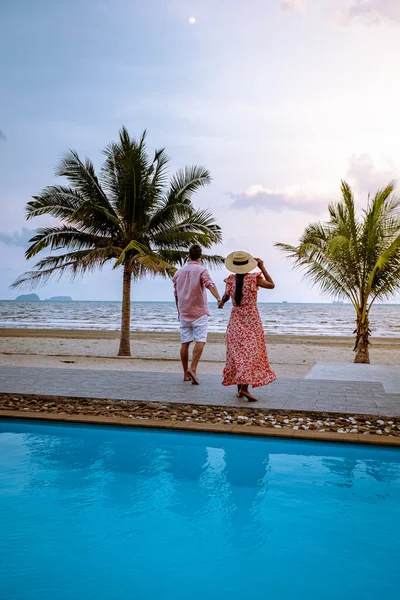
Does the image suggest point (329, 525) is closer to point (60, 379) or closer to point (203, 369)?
point (60, 379)

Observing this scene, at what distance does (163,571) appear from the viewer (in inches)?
133

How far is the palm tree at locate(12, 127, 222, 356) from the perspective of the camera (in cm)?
1583

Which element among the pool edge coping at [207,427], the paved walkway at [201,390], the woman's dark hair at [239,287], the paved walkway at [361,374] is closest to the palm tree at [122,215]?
the paved walkway at [361,374]

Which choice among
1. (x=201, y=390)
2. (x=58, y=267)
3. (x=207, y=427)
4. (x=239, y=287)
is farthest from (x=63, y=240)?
(x=207, y=427)

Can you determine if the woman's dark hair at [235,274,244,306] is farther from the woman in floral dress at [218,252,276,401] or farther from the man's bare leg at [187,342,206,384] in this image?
the man's bare leg at [187,342,206,384]

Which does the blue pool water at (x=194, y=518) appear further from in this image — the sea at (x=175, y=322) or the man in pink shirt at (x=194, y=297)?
the sea at (x=175, y=322)

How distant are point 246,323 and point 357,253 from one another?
8.05 m

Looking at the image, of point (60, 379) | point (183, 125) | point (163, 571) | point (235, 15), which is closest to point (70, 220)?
point (183, 125)

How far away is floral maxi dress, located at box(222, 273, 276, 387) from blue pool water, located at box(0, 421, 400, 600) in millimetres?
1253

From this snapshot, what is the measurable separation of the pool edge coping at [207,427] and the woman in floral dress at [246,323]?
105cm

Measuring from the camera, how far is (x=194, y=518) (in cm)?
417

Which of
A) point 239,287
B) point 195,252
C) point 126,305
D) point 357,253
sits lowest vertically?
point 126,305

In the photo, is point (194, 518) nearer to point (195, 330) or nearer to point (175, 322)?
point (195, 330)

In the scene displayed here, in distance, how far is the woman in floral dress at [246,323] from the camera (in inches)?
275
